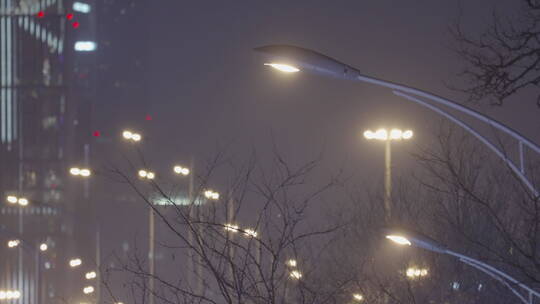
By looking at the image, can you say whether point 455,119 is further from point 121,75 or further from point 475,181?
point 121,75

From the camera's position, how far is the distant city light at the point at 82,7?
4423 inches

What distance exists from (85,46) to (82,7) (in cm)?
649

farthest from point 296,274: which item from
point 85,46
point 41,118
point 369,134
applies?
point 85,46

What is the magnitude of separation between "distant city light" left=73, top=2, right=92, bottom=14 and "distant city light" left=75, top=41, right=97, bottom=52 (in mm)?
3819

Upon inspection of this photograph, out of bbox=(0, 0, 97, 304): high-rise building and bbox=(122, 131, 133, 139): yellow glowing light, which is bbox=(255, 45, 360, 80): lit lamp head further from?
bbox=(0, 0, 97, 304): high-rise building

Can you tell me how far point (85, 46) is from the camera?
112438 millimetres

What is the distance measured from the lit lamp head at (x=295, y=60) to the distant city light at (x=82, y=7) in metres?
106

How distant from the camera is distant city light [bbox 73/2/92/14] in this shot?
112344mm

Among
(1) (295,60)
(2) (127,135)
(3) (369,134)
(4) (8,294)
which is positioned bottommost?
(1) (295,60)

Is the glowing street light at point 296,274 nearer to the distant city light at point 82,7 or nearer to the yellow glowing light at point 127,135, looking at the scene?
the yellow glowing light at point 127,135

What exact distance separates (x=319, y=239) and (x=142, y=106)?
131 metres

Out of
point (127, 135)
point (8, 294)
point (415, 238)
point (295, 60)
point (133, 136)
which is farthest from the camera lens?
point (8, 294)

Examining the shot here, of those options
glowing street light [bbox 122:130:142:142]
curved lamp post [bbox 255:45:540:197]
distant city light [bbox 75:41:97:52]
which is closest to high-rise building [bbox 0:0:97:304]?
distant city light [bbox 75:41:97:52]

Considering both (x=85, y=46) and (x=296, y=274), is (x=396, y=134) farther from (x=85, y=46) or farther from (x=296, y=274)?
(x=85, y=46)
